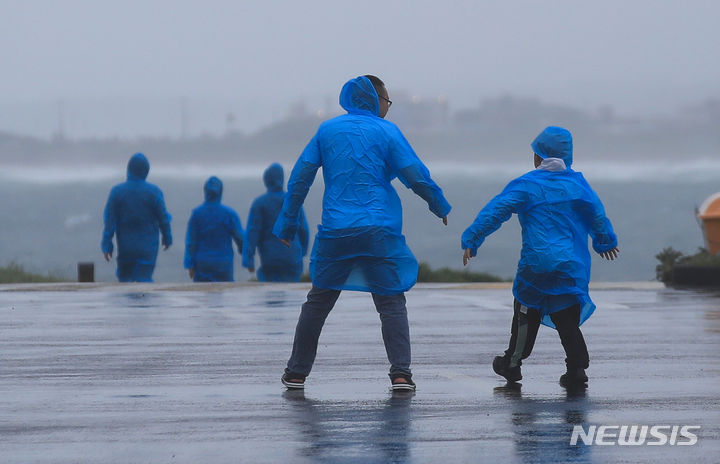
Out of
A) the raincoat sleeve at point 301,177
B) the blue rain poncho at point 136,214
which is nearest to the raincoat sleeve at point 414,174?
the raincoat sleeve at point 301,177

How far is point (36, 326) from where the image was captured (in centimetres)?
1337

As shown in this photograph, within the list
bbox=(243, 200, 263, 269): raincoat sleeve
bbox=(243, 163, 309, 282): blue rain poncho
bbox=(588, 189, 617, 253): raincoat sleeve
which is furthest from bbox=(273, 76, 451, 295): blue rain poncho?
bbox=(243, 200, 263, 269): raincoat sleeve

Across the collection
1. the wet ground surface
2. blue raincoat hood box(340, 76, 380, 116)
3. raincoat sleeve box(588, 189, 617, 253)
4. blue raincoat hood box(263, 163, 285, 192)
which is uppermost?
blue raincoat hood box(340, 76, 380, 116)

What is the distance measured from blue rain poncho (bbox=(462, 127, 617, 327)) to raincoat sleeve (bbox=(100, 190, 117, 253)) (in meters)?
13.1

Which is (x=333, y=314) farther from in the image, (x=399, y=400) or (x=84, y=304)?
(x=399, y=400)

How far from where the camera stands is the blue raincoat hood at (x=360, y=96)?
9.23 metres

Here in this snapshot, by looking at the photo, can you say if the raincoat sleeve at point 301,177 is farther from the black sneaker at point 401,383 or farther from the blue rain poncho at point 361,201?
the black sneaker at point 401,383

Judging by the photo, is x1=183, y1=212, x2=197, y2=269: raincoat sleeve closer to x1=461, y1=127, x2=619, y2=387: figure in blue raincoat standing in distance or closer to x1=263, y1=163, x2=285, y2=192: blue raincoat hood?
x1=263, y1=163, x2=285, y2=192: blue raincoat hood

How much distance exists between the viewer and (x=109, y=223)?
72.1 feet

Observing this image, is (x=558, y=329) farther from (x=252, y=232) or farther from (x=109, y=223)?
A: (x=109, y=223)

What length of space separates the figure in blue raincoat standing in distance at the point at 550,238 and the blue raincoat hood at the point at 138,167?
12852 mm

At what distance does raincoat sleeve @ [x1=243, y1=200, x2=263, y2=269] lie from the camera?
22203 mm

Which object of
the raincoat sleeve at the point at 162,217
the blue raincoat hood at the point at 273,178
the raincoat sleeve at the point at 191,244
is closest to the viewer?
the raincoat sleeve at the point at 162,217

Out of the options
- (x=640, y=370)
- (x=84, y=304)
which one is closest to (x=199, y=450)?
(x=640, y=370)
